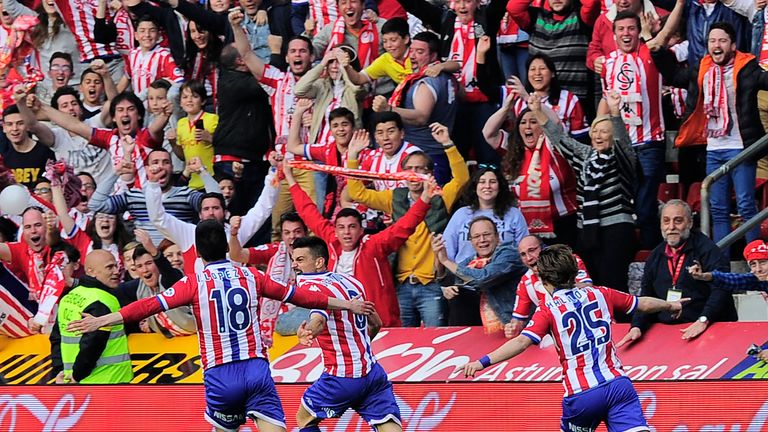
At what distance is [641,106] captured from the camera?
14.1 meters

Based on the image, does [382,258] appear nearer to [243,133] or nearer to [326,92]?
[326,92]

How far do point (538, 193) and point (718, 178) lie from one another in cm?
162

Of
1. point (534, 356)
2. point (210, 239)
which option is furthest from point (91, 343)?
point (534, 356)

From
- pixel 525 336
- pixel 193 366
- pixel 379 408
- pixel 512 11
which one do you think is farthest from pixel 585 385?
pixel 512 11

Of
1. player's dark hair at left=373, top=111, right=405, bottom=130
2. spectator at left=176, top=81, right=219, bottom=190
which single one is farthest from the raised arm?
player's dark hair at left=373, top=111, right=405, bottom=130

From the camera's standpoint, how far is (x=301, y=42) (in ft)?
50.5

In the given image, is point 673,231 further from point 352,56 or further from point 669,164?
point 352,56

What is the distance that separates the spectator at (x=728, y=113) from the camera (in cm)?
1348

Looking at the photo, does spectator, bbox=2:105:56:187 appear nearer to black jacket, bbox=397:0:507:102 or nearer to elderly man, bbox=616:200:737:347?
black jacket, bbox=397:0:507:102

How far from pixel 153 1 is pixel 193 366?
5451 millimetres

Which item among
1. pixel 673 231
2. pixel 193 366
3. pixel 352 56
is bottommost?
pixel 193 366

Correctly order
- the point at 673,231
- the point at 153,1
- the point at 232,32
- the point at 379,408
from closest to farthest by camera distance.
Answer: the point at 379,408 → the point at 673,231 → the point at 232,32 → the point at 153,1

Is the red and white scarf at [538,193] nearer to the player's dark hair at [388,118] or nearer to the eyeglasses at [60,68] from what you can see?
the player's dark hair at [388,118]

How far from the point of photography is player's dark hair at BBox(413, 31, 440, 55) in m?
14.6
